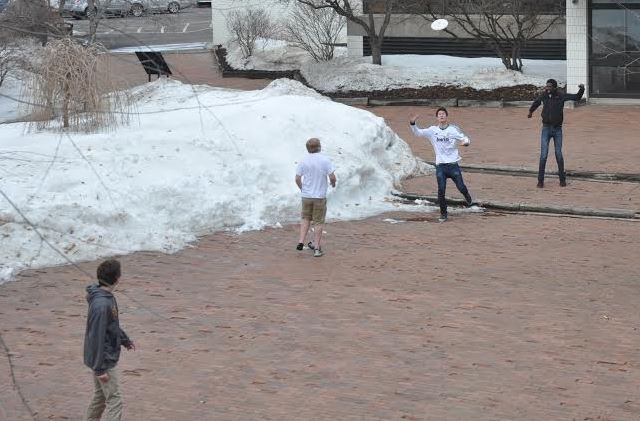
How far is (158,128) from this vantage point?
16094mm

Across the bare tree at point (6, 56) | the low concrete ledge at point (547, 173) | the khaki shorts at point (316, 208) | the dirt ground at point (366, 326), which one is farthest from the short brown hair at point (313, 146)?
the low concrete ledge at point (547, 173)

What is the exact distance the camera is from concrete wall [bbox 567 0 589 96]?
87.6 ft

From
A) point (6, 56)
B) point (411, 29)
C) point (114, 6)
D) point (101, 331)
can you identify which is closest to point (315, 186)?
point (6, 56)

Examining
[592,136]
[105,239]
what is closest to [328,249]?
[105,239]

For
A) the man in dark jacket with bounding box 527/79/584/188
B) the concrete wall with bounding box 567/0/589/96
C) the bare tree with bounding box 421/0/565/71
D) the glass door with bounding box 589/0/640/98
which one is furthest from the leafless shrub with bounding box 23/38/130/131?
the bare tree with bounding box 421/0/565/71

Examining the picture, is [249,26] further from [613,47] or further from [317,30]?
[613,47]

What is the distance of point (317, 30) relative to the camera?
32.9 m

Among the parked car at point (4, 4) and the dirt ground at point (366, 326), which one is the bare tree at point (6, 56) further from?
the dirt ground at point (366, 326)

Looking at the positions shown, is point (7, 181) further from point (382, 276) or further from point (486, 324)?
point (486, 324)

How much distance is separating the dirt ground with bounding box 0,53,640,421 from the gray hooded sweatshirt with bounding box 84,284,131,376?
1.08 metres

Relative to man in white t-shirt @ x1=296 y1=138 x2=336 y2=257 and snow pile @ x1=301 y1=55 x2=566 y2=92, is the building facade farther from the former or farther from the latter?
man in white t-shirt @ x1=296 y1=138 x2=336 y2=257

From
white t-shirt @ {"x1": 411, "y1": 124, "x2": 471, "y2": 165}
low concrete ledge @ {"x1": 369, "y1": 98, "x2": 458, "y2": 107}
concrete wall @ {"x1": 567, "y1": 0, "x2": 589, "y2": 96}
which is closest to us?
white t-shirt @ {"x1": 411, "y1": 124, "x2": 471, "y2": 165}

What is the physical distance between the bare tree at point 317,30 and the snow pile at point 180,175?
46.1 feet

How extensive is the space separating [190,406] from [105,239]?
507cm
